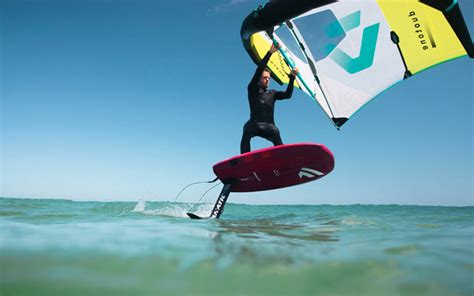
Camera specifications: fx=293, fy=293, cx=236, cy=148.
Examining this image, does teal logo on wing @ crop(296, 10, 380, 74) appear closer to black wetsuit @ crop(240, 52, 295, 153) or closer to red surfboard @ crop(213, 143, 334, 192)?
black wetsuit @ crop(240, 52, 295, 153)

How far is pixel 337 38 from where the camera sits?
5.73 meters

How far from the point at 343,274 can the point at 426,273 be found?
0.44 meters

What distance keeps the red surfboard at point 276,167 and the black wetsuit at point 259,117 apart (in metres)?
0.32

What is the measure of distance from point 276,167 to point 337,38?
113 inches

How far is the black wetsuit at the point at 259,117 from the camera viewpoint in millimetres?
5066

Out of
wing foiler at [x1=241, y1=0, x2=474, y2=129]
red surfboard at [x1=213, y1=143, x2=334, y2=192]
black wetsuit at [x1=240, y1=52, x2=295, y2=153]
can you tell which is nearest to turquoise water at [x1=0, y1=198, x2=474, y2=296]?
red surfboard at [x1=213, y1=143, x2=334, y2=192]

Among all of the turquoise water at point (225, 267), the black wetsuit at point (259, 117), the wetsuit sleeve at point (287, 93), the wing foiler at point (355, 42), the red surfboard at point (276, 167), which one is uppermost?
the wing foiler at point (355, 42)

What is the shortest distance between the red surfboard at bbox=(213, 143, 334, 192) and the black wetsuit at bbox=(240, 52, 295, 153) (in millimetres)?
323

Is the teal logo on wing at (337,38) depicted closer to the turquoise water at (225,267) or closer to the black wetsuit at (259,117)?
the black wetsuit at (259,117)

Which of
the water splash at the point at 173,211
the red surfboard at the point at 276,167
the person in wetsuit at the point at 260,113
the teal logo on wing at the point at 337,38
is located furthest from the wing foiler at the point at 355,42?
the water splash at the point at 173,211

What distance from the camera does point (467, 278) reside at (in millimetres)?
1477

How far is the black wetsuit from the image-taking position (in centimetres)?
507

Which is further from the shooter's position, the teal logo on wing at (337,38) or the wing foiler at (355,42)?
the teal logo on wing at (337,38)

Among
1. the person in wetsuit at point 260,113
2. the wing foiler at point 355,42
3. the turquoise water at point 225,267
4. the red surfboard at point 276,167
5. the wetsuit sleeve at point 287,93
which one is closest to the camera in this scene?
the turquoise water at point 225,267
